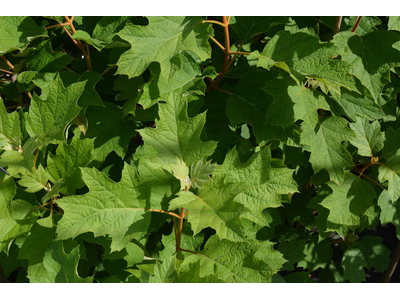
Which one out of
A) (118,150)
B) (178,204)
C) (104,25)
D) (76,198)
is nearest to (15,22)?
(104,25)

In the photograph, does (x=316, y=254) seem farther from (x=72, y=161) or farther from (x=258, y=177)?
(x=72, y=161)

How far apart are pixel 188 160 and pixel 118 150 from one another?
460 mm

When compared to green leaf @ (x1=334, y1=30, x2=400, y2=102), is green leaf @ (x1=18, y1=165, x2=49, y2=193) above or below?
below

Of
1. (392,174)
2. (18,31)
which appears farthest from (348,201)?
(18,31)

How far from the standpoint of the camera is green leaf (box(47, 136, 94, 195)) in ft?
4.92

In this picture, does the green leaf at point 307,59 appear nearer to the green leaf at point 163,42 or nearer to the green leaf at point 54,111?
the green leaf at point 163,42

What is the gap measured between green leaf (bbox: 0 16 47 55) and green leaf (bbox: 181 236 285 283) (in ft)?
3.75

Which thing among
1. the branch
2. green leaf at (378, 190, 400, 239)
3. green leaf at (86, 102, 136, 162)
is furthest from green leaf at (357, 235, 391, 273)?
green leaf at (86, 102, 136, 162)

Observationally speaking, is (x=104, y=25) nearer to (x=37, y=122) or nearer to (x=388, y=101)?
(x=37, y=122)

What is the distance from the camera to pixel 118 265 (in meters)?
1.86

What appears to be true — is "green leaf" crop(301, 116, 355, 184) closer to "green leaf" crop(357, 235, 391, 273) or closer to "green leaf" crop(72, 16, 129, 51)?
"green leaf" crop(72, 16, 129, 51)

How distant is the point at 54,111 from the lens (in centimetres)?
149

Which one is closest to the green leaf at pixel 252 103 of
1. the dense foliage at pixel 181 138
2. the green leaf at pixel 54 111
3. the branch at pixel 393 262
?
the dense foliage at pixel 181 138

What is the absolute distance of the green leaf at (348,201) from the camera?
193 centimetres
